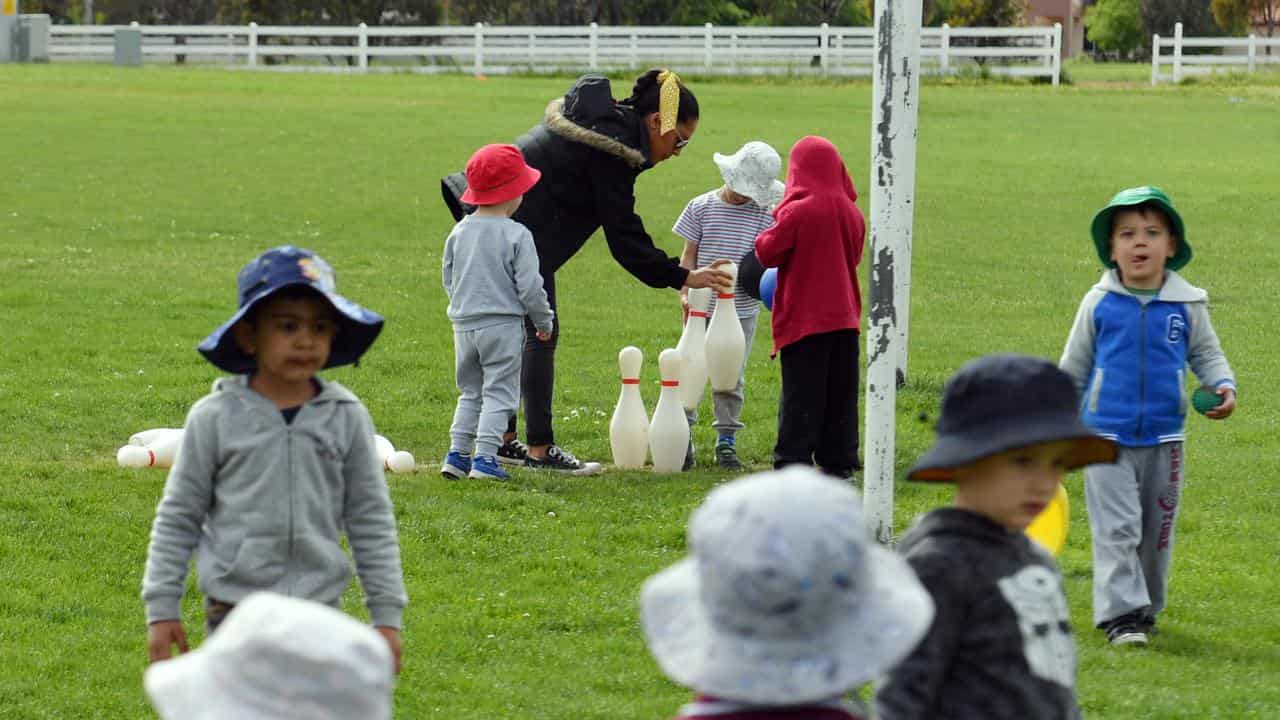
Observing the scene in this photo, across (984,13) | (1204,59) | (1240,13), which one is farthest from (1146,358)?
(1240,13)

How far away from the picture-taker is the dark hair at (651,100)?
27.8 ft

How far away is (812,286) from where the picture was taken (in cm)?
801

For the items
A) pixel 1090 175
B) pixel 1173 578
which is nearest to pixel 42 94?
pixel 1090 175

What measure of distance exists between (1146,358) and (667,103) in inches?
129

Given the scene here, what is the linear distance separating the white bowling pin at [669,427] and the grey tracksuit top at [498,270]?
78 centimetres

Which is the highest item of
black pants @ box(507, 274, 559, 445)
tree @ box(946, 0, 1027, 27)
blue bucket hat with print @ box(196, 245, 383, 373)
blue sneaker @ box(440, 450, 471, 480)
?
tree @ box(946, 0, 1027, 27)

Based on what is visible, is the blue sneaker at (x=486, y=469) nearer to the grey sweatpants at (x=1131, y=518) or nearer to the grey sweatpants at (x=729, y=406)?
the grey sweatpants at (x=729, y=406)

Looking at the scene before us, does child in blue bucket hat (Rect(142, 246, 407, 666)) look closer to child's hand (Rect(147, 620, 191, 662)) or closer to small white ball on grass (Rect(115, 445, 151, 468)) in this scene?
child's hand (Rect(147, 620, 191, 662))

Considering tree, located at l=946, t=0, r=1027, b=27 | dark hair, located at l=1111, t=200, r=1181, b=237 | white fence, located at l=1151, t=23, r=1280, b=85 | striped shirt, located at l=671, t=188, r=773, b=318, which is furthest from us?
tree, located at l=946, t=0, r=1027, b=27

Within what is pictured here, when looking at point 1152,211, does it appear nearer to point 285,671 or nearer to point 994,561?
point 994,561

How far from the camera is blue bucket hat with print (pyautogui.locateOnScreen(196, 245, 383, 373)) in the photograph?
383 centimetres

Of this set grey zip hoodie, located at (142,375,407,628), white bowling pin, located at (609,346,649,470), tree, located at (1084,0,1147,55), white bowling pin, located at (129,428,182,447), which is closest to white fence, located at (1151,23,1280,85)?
white bowling pin, located at (609,346,649,470)

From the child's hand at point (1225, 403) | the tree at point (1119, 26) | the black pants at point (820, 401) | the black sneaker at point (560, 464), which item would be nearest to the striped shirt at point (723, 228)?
the black pants at point (820, 401)

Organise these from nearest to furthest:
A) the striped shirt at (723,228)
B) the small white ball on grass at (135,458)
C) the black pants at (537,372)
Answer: the small white ball on grass at (135,458)
the black pants at (537,372)
the striped shirt at (723,228)
